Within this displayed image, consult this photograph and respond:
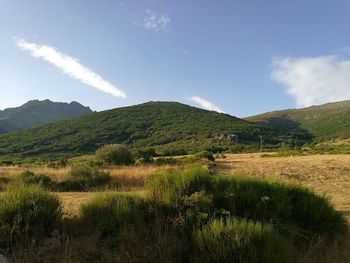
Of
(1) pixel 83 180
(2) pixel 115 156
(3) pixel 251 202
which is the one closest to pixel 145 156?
(2) pixel 115 156

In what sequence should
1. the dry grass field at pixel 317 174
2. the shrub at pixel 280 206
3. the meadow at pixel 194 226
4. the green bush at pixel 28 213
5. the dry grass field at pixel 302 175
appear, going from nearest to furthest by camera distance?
1. the meadow at pixel 194 226
2. the green bush at pixel 28 213
3. the shrub at pixel 280 206
4. the dry grass field at pixel 302 175
5. the dry grass field at pixel 317 174

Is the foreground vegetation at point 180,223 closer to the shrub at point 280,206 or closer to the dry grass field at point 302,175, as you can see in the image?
the shrub at point 280,206

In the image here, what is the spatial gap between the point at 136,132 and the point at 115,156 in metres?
64.1

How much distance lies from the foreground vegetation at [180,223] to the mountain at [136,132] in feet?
223

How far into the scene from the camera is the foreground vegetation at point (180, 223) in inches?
257

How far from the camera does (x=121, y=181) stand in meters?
18.9

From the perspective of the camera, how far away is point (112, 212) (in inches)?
309

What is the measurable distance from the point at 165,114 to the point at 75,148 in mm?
36679

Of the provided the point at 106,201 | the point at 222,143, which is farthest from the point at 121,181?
the point at 222,143

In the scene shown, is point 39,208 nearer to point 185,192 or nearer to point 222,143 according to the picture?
point 185,192

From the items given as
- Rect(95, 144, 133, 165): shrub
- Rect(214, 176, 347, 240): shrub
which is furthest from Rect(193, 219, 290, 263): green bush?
Rect(95, 144, 133, 165): shrub

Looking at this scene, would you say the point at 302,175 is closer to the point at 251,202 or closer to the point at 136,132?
the point at 251,202

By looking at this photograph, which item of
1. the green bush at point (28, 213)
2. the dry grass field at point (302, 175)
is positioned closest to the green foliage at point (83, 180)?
the dry grass field at point (302, 175)

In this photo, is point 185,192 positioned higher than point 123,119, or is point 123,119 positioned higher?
point 123,119
